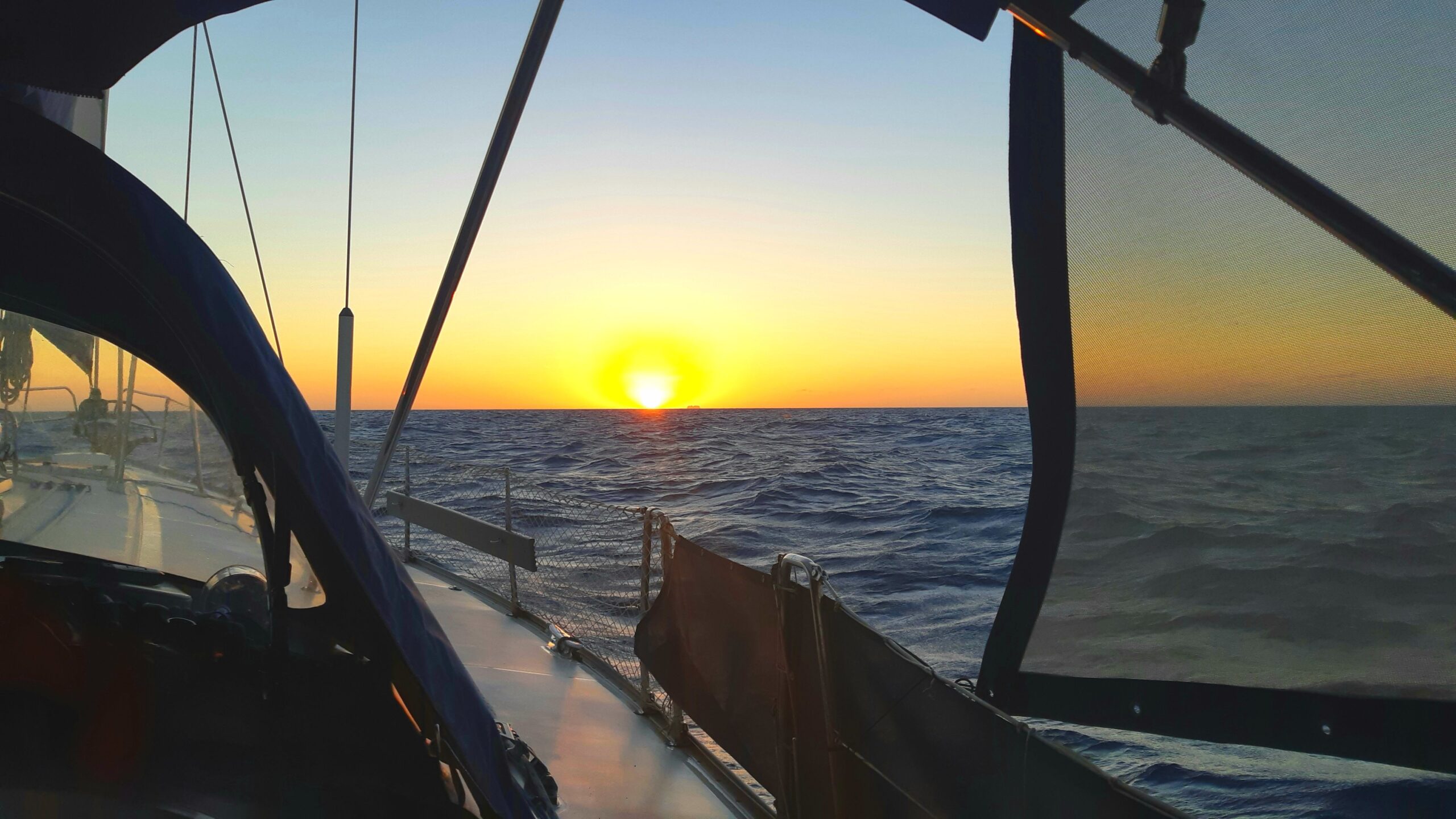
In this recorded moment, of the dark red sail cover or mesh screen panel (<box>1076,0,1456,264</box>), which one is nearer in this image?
mesh screen panel (<box>1076,0,1456,264</box>)

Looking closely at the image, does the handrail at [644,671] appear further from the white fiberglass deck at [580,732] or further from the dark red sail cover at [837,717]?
the dark red sail cover at [837,717]

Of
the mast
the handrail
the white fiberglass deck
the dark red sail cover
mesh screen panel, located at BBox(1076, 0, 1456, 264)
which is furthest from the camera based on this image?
the handrail

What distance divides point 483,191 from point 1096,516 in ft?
8.30

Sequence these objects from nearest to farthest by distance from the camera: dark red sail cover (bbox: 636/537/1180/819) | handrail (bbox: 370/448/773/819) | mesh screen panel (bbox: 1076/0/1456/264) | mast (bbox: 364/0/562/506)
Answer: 1. mesh screen panel (bbox: 1076/0/1456/264)
2. dark red sail cover (bbox: 636/537/1180/819)
3. mast (bbox: 364/0/562/506)
4. handrail (bbox: 370/448/773/819)

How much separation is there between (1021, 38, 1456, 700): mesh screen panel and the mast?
1.86 m

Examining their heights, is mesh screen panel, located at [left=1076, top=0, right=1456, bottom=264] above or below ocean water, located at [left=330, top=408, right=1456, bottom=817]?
above

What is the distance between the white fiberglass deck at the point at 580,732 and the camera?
3.62 meters

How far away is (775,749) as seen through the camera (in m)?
3.26

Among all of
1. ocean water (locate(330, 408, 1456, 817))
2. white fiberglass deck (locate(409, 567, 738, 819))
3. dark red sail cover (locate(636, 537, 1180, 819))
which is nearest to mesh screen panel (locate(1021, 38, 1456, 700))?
ocean water (locate(330, 408, 1456, 817))

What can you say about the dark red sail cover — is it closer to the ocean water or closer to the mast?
the ocean water

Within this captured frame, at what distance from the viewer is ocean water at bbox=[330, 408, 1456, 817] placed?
4.67 ft

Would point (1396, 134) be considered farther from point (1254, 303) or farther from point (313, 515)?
point (313, 515)

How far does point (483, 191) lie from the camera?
3.42 metres

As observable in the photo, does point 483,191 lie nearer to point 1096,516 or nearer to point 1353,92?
point 1096,516
